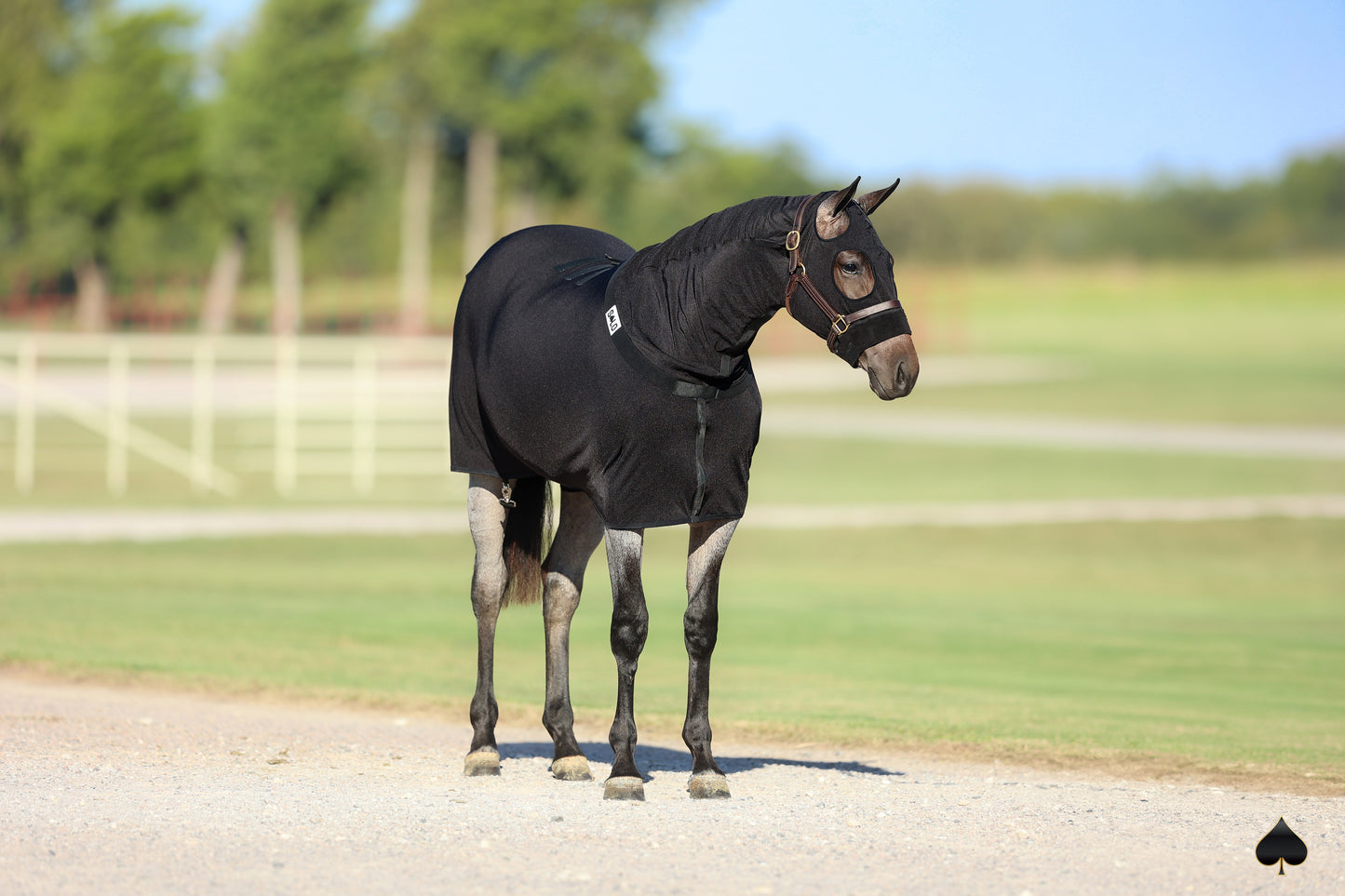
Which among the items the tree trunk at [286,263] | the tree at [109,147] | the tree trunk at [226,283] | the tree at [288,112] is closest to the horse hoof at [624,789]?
the tree trunk at [286,263]

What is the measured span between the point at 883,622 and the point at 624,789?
834 cm

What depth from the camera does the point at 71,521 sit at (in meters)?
21.5

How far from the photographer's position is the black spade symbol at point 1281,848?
6.14 metres

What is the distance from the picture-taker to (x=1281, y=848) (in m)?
6.17

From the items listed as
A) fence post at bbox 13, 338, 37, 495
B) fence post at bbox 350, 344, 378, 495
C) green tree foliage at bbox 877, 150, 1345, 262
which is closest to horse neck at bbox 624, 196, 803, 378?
fence post at bbox 350, 344, 378, 495

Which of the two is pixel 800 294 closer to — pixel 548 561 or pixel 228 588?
pixel 548 561

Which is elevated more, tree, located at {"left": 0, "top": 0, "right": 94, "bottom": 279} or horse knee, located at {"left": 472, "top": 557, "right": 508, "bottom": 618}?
tree, located at {"left": 0, "top": 0, "right": 94, "bottom": 279}

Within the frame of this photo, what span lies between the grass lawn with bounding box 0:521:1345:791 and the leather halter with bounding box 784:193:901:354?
3579 millimetres

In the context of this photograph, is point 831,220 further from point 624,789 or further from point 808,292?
point 624,789

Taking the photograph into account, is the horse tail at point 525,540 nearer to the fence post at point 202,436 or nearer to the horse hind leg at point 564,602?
the horse hind leg at point 564,602

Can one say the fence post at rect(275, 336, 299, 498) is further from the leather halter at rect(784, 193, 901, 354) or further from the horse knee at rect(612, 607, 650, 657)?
the leather halter at rect(784, 193, 901, 354)

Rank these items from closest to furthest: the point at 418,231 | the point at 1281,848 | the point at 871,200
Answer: the point at 1281,848
the point at 871,200
the point at 418,231

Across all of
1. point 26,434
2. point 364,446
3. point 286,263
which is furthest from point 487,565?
point 286,263

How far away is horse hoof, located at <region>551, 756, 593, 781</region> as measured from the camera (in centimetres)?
786
